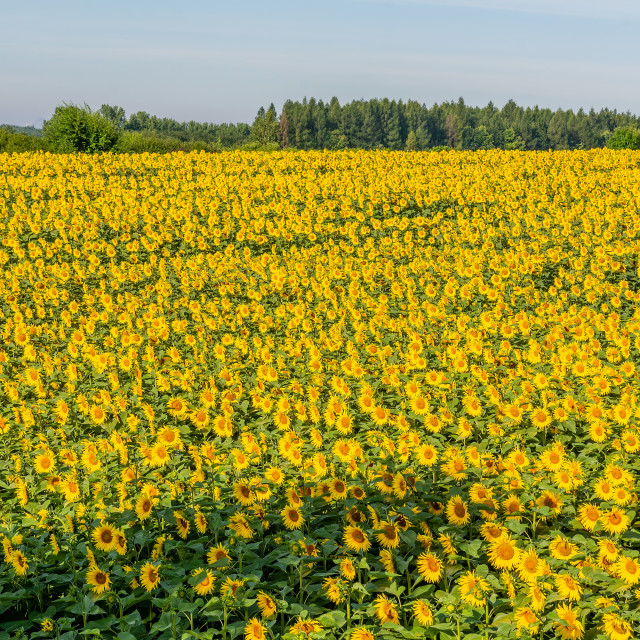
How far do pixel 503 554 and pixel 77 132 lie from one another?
27.1 meters

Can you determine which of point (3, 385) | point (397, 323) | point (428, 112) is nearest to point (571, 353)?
point (397, 323)

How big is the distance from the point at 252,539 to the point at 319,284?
6562 millimetres

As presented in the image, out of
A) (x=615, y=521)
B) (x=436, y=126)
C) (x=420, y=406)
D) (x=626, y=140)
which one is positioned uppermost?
(x=436, y=126)

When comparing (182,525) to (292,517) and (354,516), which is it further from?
(354,516)

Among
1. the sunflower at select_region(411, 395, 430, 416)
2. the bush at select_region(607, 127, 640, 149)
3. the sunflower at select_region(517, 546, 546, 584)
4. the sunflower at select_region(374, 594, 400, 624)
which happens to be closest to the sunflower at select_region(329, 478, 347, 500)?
the sunflower at select_region(374, 594, 400, 624)

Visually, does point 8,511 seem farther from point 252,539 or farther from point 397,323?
point 397,323

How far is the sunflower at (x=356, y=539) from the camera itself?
3564 millimetres

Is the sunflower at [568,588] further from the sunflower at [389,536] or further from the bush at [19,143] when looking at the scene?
the bush at [19,143]

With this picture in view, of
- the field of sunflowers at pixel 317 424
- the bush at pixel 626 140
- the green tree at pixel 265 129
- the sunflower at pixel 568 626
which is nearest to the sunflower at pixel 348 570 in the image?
the field of sunflowers at pixel 317 424

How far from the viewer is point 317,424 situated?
6.09 m

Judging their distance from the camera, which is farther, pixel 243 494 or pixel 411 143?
pixel 411 143

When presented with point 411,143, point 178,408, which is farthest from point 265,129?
point 178,408

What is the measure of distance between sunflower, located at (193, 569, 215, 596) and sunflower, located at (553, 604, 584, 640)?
6.06 ft

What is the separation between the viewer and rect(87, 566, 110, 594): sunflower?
11.0 feet
